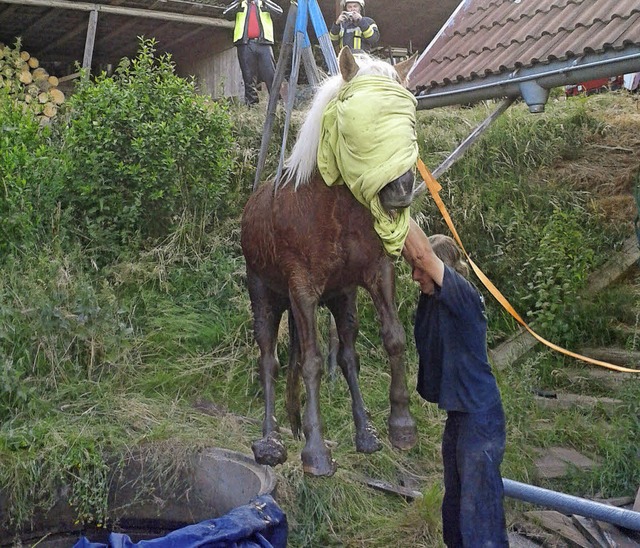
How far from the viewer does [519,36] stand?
6.04 meters

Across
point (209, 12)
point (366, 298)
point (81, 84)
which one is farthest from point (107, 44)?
point (366, 298)

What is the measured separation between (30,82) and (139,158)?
12.8 feet

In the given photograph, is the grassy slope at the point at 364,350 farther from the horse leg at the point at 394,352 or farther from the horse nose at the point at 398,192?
the horse nose at the point at 398,192

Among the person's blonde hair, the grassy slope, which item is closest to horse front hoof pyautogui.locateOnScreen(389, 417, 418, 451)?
the person's blonde hair

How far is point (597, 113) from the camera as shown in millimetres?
8477

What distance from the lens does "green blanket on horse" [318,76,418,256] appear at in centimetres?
237

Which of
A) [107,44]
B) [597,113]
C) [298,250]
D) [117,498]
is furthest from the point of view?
[107,44]

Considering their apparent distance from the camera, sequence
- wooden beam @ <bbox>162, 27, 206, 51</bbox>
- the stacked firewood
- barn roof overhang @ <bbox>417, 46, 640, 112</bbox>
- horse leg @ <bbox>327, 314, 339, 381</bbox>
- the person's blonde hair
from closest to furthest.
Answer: the person's blonde hair < barn roof overhang @ <bbox>417, 46, 640, 112</bbox> < horse leg @ <bbox>327, 314, 339, 381</bbox> < the stacked firewood < wooden beam @ <bbox>162, 27, 206, 51</bbox>

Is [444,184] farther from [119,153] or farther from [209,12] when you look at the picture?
[209,12]

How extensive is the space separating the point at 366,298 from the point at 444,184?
1.93 meters

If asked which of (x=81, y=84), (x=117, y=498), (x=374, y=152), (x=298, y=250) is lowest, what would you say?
(x=117, y=498)

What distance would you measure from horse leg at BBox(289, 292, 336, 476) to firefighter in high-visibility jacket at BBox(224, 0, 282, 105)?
240 inches

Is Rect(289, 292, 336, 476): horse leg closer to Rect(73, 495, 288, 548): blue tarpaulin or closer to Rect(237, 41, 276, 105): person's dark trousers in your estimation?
Rect(73, 495, 288, 548): blue tarpaulin

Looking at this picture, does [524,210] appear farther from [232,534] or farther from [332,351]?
[232,534]
